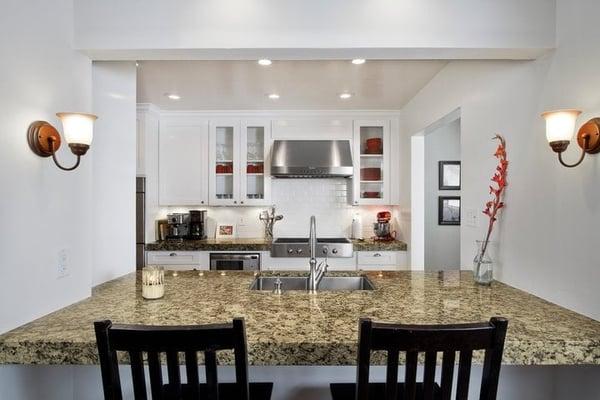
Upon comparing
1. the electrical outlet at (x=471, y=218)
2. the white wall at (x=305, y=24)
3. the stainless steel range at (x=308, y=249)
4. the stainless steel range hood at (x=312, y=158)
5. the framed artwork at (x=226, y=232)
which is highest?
the white wall at (x=305, y=24)

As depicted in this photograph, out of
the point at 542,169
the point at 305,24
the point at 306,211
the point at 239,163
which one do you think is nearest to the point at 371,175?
the point at 306,211

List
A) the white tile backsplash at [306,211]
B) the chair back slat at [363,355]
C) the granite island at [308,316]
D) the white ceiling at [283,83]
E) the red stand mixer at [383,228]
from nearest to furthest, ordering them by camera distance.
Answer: the chair back slat at [363,355], the granite island at [308,316], the white ceiling at [283,83], the red stand mixer at [383,228], the white tile backsplash at [306,211]

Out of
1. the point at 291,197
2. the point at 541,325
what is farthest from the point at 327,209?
the point at 541,325

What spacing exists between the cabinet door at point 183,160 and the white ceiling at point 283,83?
0.24 meters

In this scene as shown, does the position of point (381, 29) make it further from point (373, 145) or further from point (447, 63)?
point (373, 145)

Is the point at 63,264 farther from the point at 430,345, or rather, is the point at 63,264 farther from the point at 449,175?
the point at 449,175

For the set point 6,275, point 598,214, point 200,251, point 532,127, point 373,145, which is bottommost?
point 200,251

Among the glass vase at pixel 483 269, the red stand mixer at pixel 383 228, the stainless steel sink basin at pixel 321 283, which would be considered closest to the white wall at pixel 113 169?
the stainless steel sink basin at pixel 321 283

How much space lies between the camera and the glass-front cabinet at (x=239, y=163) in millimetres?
3998

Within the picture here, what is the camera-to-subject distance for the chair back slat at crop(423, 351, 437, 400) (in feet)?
2.92

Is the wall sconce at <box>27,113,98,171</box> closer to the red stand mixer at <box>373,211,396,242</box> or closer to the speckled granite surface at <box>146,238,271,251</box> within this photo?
the speckled granite surface at <box>146,238,271,251</box>

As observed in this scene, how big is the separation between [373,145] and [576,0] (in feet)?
8.35

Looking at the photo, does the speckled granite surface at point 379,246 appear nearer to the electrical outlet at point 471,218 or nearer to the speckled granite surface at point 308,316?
the electrical outlet at point 471,218

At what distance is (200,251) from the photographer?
12.0 ft
